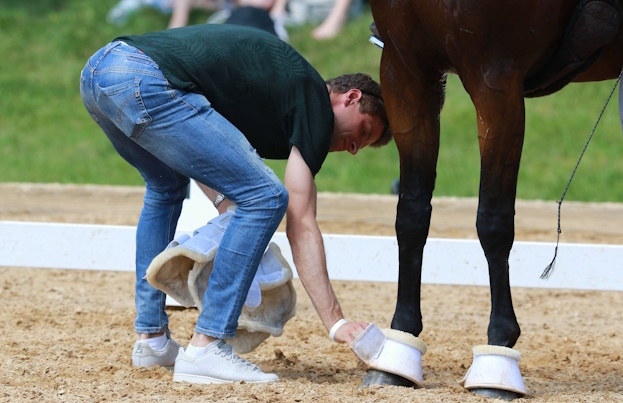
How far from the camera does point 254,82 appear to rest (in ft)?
9.68

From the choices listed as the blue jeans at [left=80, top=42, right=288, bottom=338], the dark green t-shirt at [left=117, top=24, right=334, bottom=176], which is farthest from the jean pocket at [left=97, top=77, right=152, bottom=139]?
the dark green t-shirt at [left=117, top=24, right=334, bottom=176]

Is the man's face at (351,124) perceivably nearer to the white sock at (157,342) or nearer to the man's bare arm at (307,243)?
the man's bare arm at (307,243)

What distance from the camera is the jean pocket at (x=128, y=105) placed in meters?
2.83

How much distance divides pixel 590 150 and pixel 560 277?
13.3 feet

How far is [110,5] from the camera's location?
10398mm

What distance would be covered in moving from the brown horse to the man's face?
0.51 ft

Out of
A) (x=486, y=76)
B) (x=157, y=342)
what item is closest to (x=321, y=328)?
(x=157, y=342)

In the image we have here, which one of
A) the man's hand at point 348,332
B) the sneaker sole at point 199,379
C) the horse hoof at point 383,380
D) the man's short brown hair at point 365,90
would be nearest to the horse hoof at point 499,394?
the horse hoof at point 383,380

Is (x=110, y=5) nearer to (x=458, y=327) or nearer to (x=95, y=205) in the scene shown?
(x=95, y=205)

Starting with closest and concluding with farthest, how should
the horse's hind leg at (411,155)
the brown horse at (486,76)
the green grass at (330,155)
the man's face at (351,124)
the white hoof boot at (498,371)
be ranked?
1. the brown horse at (486,76)
2. the white hoof boot at (498,371)
3. the horse's hind leg at (411,155)
4. the man's face at (351,124)
5. the green grass at (330,155)

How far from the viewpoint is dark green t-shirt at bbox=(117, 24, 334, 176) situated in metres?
2.93

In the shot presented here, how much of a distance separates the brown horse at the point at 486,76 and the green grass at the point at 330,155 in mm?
4061

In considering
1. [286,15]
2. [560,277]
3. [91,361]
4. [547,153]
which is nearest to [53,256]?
[91,361]

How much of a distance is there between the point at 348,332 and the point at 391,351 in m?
0.15
